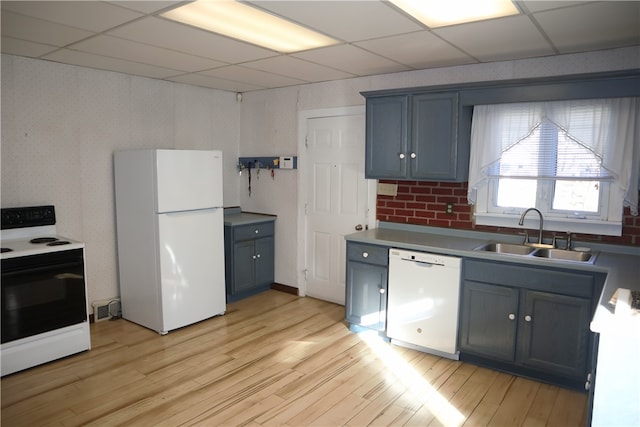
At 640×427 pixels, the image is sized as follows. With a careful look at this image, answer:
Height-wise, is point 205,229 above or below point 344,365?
above

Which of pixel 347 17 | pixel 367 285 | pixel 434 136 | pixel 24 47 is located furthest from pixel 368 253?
pixel 24 47

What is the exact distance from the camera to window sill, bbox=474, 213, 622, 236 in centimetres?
311

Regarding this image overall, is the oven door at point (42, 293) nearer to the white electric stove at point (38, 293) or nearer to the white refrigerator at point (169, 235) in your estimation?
the white electric stove at point (38, 293)

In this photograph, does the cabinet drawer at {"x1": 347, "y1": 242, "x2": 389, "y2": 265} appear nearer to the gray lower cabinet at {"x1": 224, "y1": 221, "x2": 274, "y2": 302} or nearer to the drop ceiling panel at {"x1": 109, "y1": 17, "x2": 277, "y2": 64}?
the gray lower cabinet at {"x1": 224, "y1": 221, "x2": 274, "y2": 302}

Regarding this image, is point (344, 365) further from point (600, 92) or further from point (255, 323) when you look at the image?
point (600, 92)

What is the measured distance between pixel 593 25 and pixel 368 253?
2161mm

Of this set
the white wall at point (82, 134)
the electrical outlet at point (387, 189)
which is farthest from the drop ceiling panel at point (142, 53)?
the electrical outlet at point (387, 189)

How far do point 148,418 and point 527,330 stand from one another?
245 cm

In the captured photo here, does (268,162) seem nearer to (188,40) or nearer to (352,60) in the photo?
(352,60)

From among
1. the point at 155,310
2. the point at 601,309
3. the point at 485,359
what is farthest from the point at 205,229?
the point at 601,309

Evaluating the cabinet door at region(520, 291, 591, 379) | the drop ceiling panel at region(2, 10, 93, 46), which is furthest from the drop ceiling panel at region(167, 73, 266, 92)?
the cabinet door at region(520, 291, 591, 379)

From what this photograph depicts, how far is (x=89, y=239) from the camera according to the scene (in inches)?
157

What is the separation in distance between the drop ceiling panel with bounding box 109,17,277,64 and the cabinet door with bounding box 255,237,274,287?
205cm

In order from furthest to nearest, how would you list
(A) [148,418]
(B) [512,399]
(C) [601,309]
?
(B) [512,399] → (A) [148,418] → (C) [601,309]
